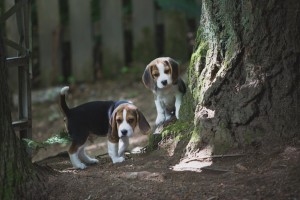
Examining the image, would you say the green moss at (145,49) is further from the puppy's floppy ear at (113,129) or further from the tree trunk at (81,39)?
the puppy's floppy ear at (113,129)

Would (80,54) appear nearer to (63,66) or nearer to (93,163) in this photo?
(63,66)

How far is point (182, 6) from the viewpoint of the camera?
1109cm

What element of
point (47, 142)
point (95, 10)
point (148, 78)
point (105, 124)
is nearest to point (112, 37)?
point (95, 10)

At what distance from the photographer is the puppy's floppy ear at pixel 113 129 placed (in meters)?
6.06

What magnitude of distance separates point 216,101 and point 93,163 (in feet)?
5.23

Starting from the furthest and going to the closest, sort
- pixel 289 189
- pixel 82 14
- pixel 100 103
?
pixel 82 14 < pixel 100 103 < pixel 289 189

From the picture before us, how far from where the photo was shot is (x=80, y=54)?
1163 cm

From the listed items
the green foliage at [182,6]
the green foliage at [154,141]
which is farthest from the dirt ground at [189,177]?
the green foliage at [182,6]

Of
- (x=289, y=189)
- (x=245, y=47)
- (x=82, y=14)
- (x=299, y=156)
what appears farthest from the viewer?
(x=82, y=14)

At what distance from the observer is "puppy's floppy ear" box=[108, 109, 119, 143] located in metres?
6.06

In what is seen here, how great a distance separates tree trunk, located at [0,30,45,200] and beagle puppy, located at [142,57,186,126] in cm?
199

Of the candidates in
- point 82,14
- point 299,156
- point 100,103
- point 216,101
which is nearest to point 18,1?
point 100,103

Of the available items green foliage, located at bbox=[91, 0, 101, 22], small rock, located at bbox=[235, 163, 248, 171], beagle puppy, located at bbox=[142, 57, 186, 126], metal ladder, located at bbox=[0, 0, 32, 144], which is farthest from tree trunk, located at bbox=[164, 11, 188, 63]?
small rock, located at bbox=[235, 163, 248, 171]

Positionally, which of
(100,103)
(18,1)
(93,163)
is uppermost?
(18,1)
